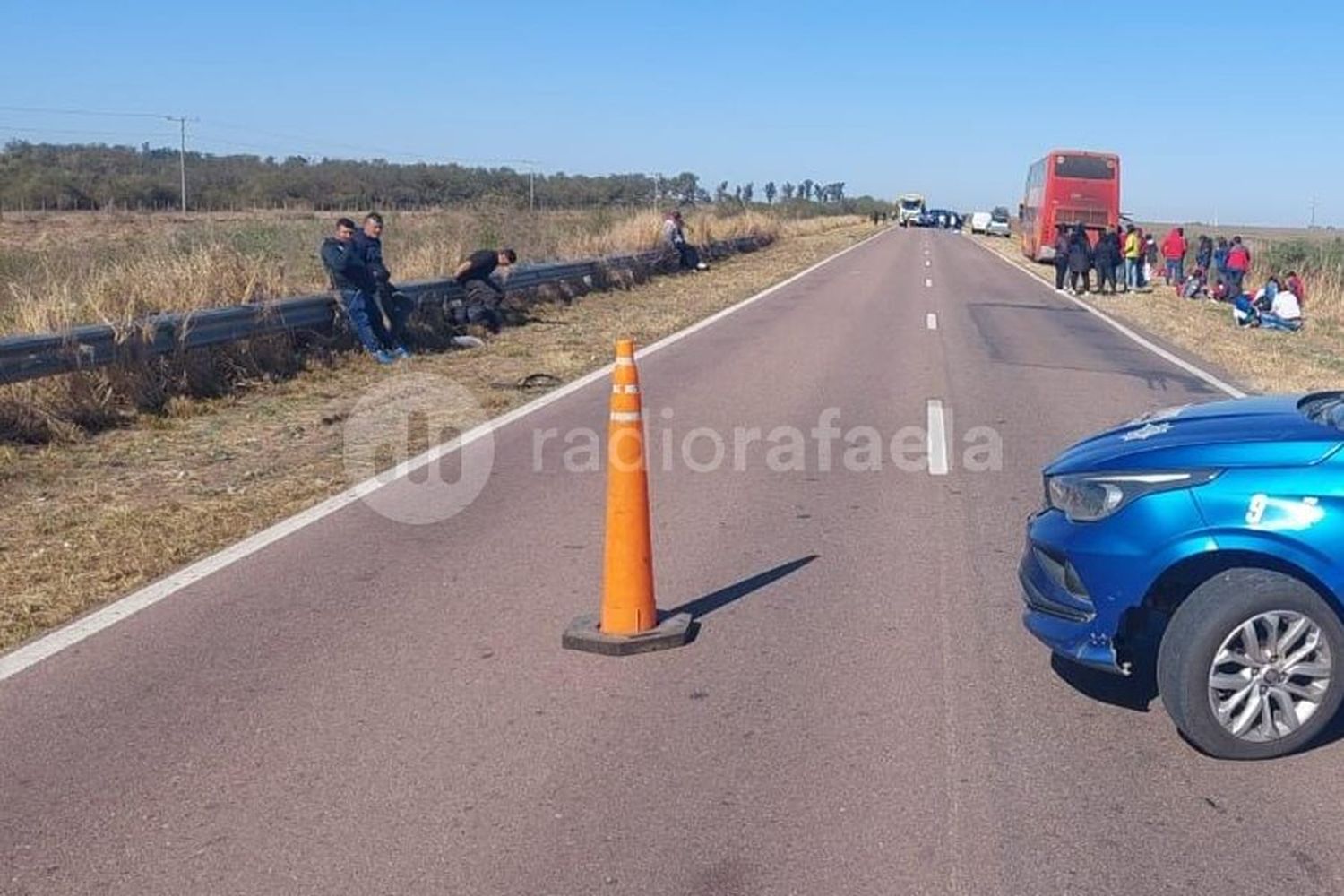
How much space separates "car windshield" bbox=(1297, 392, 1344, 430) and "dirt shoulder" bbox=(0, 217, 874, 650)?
5.21 m

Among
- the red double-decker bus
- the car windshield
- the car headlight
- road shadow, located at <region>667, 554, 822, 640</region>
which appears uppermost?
the red double-decker bus

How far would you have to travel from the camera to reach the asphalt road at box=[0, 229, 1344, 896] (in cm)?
402

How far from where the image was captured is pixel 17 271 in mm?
16656

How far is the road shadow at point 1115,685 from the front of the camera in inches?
210

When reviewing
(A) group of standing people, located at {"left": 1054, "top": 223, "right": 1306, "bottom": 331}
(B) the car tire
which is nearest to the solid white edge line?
(B) the car tire

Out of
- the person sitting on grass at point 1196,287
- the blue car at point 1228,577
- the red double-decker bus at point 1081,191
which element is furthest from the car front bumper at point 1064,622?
the red double-decker bus at point 1081,191

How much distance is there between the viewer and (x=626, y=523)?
6.04 meters

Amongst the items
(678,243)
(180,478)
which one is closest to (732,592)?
(180,478)

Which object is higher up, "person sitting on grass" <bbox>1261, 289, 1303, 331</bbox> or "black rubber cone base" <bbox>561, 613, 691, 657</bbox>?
"person sitting on grass" <bbox>1261, 289, 1303, 331</bbox>

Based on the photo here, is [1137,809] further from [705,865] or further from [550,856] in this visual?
[550,856]

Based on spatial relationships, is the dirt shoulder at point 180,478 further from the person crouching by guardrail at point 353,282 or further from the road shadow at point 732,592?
the road shadow at point 732,592

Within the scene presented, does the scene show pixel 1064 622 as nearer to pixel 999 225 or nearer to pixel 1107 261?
pixel 1107 261

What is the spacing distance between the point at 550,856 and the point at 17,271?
1498cm

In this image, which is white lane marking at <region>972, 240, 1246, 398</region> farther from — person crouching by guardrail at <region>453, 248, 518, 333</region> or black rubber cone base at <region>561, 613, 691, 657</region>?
person crouching by guardrail at <region>453, 248, 518, 333</region>
